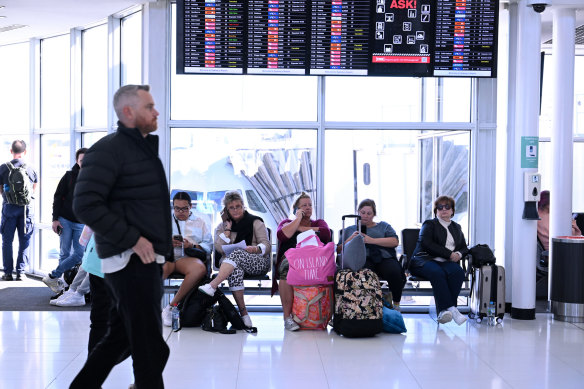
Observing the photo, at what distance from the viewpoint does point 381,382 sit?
4461 mm

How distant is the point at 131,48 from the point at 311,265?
11.0 ft

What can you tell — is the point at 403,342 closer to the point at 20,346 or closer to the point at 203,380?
the point at 203,380

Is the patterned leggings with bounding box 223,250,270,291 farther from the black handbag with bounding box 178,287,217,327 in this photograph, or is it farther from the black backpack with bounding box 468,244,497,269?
the black backpack with bounding box 468,244,497,269

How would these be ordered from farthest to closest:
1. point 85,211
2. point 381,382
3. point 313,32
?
point 313,32, point 381,382, point 85,211

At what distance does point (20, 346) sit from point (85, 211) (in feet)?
9.11

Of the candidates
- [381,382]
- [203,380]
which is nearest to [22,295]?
[203,380]

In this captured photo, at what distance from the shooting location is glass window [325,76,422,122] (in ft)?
23.9

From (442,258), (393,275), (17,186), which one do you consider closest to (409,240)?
(442,258)

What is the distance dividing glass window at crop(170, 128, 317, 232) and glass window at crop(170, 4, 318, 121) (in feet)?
0.50

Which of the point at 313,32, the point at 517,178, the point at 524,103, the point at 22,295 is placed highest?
the point at 313,32

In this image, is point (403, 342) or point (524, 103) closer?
point (403, 342)

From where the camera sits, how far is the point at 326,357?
5117 mm

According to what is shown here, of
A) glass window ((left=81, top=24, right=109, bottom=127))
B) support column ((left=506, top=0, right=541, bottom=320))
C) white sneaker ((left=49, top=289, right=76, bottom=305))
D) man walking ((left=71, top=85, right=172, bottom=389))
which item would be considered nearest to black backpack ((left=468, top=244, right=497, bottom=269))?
support column ((left=506, top=0, right=541, bottom=320))

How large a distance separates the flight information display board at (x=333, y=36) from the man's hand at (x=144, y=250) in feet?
12.4
